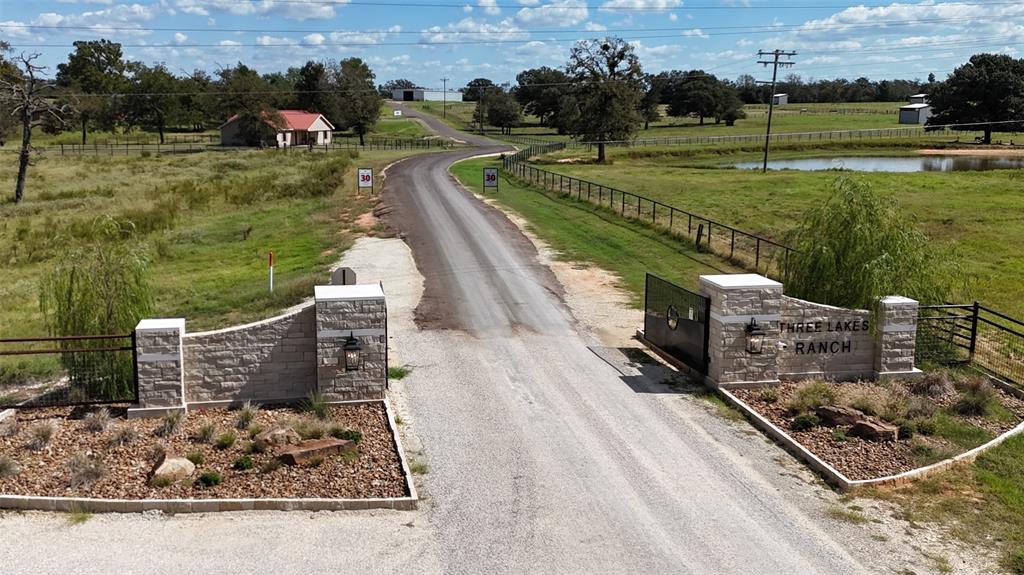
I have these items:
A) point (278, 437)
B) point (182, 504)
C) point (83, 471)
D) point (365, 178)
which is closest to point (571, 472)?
point (278, 437)

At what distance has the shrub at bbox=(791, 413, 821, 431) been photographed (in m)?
15.1

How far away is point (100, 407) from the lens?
1522cm

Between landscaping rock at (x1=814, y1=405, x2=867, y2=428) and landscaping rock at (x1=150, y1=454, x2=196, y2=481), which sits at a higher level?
landscaping rock at (x1=814, y1=405, x2=867, y2=428)

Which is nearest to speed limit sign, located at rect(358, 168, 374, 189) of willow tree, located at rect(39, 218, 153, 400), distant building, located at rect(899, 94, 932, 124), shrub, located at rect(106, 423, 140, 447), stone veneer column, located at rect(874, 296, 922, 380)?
willow tree, located at rect(39, 218, 153, 400)

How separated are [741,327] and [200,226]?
29.7 metres

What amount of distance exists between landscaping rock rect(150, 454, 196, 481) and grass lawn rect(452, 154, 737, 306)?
14.3 m

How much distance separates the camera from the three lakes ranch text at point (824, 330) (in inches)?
696

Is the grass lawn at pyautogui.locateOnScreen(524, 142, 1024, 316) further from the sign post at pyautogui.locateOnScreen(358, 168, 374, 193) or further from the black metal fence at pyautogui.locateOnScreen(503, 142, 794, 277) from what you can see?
the sign post at pyautogui.locateOnScreen(358, 168, 374, 193)

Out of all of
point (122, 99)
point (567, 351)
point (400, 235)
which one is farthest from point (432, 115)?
point (567, 351)

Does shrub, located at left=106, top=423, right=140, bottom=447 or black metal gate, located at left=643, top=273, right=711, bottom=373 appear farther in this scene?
black metal gate, located at left=643, top=273, right=711, bottom=373

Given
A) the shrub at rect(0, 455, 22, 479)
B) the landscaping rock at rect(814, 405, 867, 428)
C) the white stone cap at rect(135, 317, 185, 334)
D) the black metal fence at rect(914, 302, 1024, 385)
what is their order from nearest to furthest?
the shrub at rect(0, 455, 22, 479)
the white stone cap at rect(135, 317, 185, 334)
the landscaping rock at rect(814, 405, 867, 428)
the black metal fence at rect(914, 302, 1024, 385)

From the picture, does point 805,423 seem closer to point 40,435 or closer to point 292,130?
point 40,435

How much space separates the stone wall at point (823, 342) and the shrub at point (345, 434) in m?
8.31

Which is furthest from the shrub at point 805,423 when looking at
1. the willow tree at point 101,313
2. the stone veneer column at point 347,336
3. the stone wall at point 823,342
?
the willow tree at point 101,313
